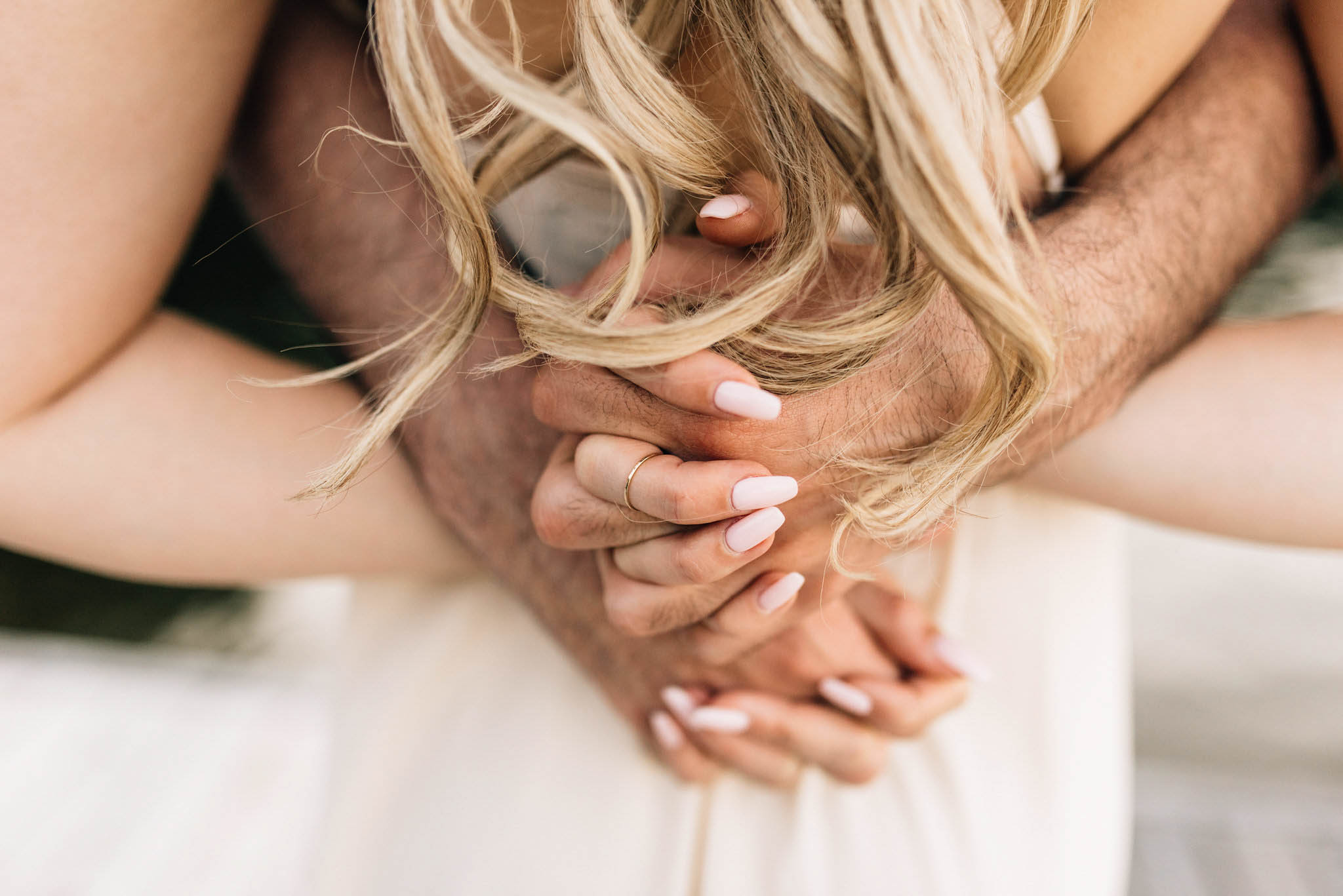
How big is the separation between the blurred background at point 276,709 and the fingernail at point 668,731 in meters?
0.76

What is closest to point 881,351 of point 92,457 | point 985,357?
point 985,357

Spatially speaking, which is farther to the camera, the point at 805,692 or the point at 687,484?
the point at 805,692

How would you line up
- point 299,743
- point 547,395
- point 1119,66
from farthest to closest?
point 299,743, point 1119,66, point 547,395

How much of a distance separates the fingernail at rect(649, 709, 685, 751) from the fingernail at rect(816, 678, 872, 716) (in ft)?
0.48

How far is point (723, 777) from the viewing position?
2.98ft

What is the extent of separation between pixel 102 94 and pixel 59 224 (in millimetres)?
109

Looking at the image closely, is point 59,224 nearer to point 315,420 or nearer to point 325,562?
point 315,420

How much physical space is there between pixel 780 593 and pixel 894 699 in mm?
214

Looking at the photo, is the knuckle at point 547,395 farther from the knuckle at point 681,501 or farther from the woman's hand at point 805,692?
the woman's hand at point 805,692

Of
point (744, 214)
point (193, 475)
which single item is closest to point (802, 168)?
point (744, 214)

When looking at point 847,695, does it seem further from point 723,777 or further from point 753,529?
point 753,529

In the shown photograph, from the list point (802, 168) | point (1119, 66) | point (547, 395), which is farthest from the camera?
point (1119, 66)

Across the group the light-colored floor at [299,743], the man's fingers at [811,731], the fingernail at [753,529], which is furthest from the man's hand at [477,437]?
the light-colored floor at [299,743]

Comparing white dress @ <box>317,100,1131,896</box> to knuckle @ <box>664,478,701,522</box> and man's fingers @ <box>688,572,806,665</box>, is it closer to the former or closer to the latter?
man's fingers @ <box>688,572,806,665</box>
